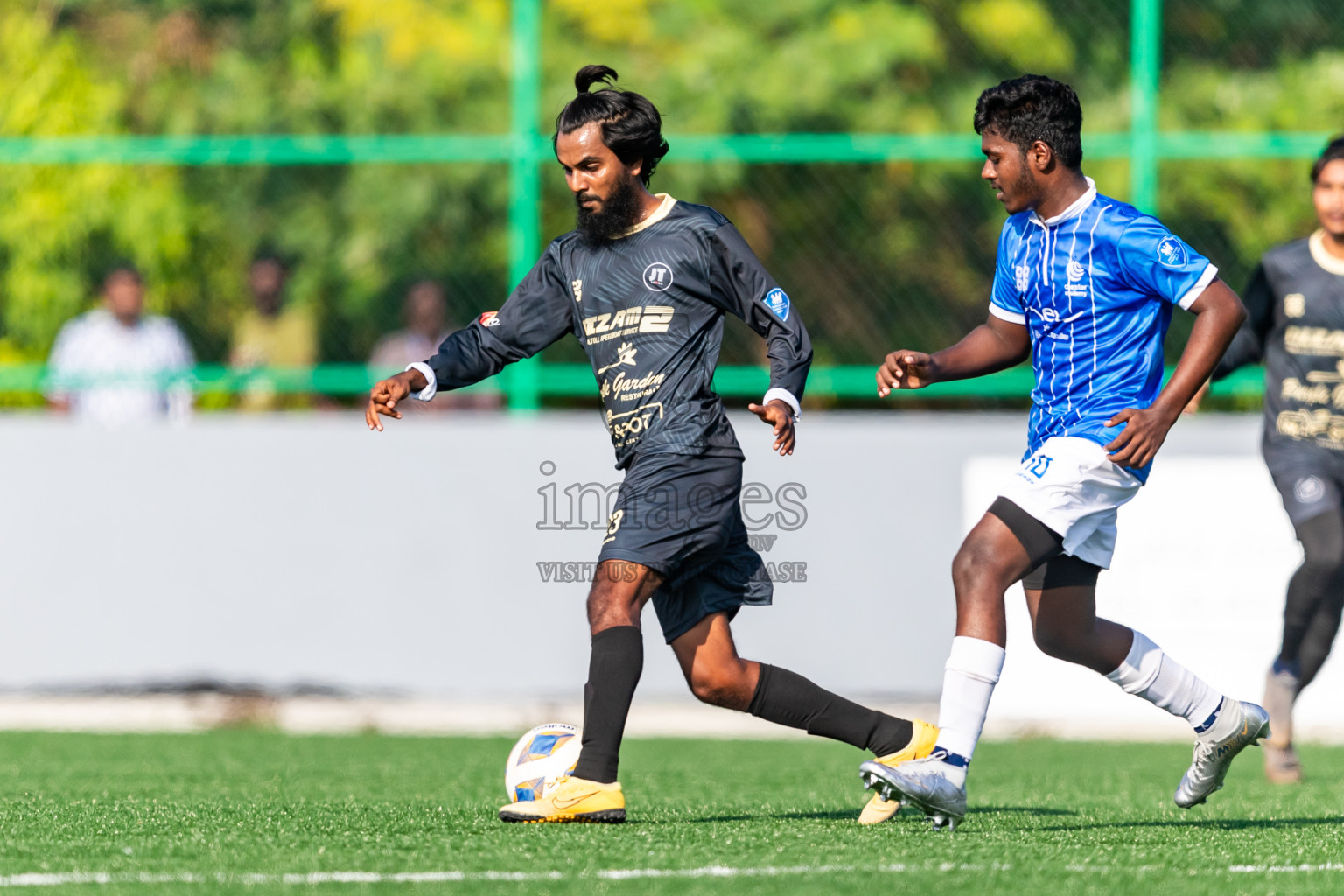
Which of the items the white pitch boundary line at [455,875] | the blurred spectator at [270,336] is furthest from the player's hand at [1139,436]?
the blurred spectator at [270,336]

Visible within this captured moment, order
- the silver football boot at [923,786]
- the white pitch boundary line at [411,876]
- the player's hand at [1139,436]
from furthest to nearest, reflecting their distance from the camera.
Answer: the player's hand at [1139,436]
the silver football boot at [923,786]
the white pitch boundary line at [411,876]

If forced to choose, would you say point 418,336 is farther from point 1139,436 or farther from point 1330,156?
point 1139,436

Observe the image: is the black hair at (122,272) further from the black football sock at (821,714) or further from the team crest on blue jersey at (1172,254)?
the team crest on blue jersey at (1172,254)

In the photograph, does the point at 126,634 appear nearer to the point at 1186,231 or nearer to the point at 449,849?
the point at 449,849

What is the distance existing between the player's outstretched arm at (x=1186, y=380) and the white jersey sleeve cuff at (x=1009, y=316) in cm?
51

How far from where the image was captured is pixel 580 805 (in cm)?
486

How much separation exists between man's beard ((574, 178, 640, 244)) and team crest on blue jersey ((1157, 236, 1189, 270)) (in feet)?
4.72

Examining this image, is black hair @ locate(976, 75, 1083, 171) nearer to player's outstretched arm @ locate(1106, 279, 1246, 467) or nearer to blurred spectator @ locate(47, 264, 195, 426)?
player's outstretched arm @ locate(1106, 279, 1246, 467)

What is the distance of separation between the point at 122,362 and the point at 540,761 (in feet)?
16.7

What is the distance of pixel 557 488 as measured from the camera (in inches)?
354

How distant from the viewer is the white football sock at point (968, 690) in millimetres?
4672

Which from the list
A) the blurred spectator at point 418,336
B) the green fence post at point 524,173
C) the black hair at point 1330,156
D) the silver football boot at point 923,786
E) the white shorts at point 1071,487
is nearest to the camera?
the silver football boot at point 923,786

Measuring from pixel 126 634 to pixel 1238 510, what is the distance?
5.39 metres

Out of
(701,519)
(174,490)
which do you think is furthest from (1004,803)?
(174,490)
